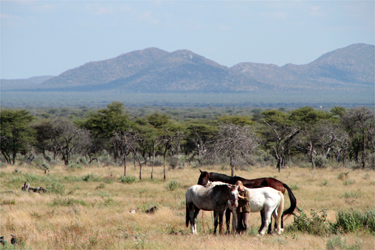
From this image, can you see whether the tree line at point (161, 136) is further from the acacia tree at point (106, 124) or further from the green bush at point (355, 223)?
the green bush at point (355, 223)

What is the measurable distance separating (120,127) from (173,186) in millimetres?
20074

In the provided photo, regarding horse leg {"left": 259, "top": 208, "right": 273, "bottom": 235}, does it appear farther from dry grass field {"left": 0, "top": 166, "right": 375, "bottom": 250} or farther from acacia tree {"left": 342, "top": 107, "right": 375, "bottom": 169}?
acacia tree {"left": 342, "top": 107, "right": 375, "bottom": 169}

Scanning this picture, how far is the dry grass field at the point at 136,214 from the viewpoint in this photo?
27.8ft

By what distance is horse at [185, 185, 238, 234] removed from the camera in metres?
8.63

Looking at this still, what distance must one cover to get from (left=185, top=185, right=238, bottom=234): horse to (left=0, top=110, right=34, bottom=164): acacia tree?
109ft

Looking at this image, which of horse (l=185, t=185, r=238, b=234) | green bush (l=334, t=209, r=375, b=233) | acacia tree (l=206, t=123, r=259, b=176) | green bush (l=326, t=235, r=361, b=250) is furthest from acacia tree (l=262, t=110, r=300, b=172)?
green bush (l=326, t=235, r=361, b=250)

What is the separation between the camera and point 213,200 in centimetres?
915

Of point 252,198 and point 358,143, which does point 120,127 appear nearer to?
point 358,143

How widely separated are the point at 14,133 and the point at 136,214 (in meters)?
31.7

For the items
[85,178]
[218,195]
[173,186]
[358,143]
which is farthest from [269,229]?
[358,143]

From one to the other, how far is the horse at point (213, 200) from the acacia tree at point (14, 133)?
33107 mm

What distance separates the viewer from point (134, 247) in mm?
8258

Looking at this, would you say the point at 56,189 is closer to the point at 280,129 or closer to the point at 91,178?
the point at 91,178

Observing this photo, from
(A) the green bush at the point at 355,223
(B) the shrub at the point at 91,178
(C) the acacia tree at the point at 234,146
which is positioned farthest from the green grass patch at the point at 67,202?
(A) the green bush at the point at 355,223
